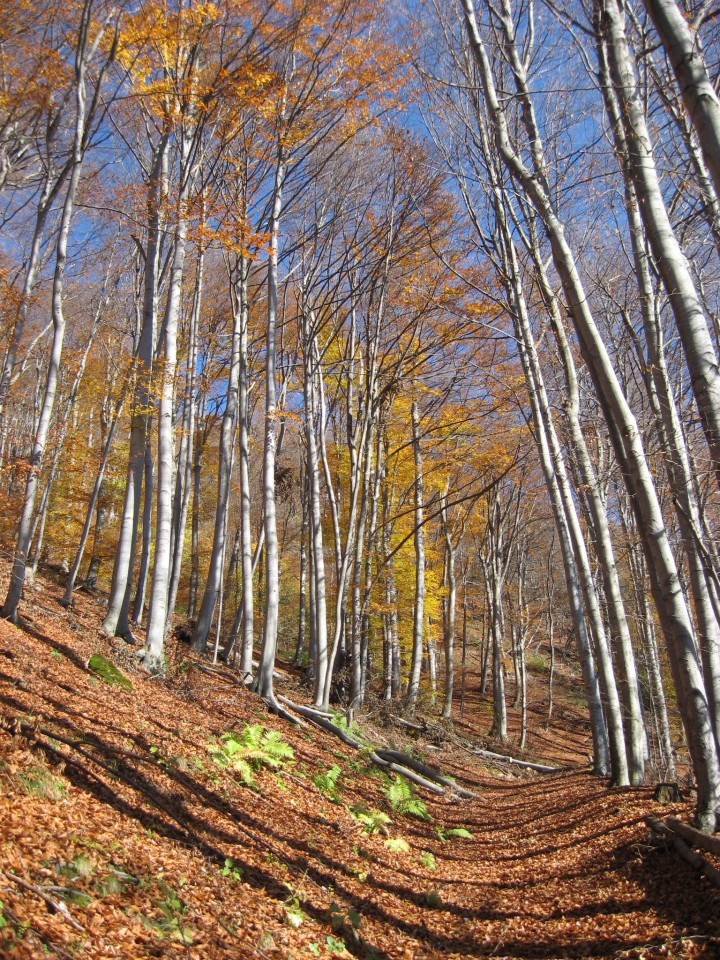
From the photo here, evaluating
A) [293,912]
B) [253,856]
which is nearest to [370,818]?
[253,856]

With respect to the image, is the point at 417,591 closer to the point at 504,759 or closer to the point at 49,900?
the point at 504,759

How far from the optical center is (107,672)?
7164 mm

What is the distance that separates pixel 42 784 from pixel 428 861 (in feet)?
12.7

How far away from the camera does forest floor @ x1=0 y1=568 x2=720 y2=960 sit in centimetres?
321

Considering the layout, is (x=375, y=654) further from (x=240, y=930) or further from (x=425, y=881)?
(x=240, y=930)

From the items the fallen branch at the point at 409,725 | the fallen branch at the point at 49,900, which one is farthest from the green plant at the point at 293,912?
the fallen branch at the point at 409,725

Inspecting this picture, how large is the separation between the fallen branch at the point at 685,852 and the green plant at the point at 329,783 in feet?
10.7

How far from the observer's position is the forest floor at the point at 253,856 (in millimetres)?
3211

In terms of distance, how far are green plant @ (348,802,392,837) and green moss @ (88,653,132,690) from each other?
2915 mm

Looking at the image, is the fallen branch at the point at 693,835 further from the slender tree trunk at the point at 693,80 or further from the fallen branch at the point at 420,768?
the fallen branch at the point at 420,768

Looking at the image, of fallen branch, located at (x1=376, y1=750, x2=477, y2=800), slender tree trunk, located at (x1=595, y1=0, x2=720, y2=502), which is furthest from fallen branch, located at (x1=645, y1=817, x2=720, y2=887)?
fallen branch, located at (x1=376, y1=750, x2=477, y2=800)

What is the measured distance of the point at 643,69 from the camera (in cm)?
773

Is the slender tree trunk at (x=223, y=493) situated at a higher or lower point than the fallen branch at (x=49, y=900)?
higher

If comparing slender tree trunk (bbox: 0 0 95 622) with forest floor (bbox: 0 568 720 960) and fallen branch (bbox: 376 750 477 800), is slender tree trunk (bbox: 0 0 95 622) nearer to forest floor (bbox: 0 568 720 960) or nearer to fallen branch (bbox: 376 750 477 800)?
forest floor (bbox: 0 568 720 960)
